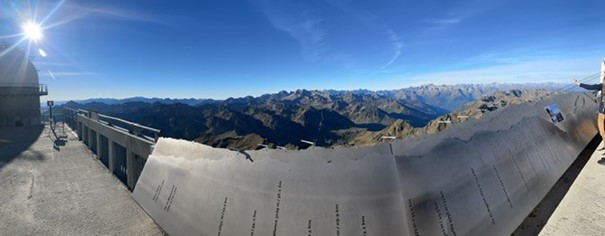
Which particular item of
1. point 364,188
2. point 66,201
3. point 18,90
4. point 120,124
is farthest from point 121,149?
point 18,90

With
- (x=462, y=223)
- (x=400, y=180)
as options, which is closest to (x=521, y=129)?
(x=462, y=223)

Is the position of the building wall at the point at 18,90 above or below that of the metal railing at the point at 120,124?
above

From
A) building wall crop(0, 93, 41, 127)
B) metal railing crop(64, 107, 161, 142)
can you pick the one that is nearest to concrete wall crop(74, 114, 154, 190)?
metal railing crop(64, 107, 161, 142)

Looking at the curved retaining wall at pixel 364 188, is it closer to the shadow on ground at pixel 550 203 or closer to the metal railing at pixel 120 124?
the shadow on ground at pixel 550 203

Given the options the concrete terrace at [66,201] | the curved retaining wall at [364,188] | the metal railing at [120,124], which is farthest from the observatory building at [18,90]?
the curved retaining wall at [364,188]

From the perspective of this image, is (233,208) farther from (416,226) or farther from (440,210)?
(440,210)

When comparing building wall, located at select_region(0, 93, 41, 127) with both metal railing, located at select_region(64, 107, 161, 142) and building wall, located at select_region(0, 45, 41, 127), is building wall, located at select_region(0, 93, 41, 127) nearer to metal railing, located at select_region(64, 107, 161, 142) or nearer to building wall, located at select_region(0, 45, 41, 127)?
building wall, located at select_region(0, 45, 41, 127)

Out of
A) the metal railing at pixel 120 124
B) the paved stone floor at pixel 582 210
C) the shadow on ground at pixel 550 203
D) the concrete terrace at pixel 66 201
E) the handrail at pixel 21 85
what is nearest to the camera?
the paved stone floor at pixel 582 210
